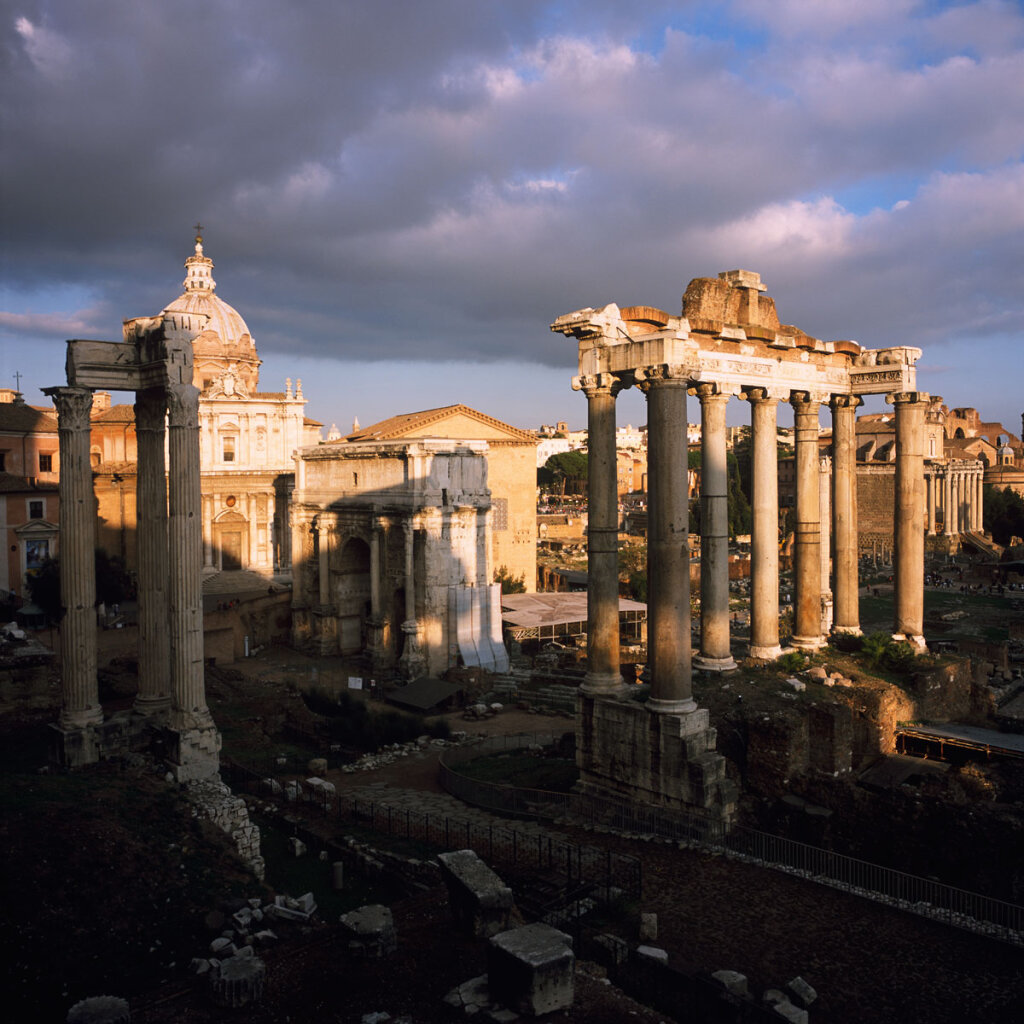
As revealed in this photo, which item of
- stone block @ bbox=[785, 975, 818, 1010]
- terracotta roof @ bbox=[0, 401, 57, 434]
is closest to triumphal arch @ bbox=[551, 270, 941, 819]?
stone block @ bbox=[785, 975, 818, 1010]

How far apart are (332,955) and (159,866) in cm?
351

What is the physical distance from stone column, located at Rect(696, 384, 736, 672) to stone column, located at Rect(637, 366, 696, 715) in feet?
8.16

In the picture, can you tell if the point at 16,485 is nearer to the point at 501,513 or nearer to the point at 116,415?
the point at 116,415

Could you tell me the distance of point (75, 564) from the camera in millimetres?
15383

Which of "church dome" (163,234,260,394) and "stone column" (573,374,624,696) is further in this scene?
"church dome" (163,234,260,394)

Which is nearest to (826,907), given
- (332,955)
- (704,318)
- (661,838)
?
(661,838)

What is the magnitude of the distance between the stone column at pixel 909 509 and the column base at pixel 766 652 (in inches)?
111

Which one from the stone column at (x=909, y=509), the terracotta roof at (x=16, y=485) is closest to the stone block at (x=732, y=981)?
the stone column at (x=909, y=509)

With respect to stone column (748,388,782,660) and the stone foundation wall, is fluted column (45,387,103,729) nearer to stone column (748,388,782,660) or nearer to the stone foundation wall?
the stone foundation wall

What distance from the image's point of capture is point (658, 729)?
544 inches

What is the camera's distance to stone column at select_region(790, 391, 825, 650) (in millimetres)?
18250

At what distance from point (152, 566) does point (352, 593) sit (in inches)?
867

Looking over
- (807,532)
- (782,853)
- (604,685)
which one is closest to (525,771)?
(604,685)

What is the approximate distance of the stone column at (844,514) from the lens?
19078 mm
